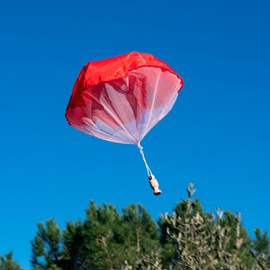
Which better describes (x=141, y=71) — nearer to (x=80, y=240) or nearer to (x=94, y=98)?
(x=94, y=98)

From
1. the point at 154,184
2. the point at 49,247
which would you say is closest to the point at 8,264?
the point at 49,247

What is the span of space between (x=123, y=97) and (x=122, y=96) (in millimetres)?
30

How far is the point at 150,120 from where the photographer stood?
9.33 metres

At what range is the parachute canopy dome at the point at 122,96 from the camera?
8.74 metres

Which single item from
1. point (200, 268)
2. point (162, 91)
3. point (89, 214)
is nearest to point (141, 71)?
point (162, 91)

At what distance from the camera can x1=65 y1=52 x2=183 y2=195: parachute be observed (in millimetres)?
8742

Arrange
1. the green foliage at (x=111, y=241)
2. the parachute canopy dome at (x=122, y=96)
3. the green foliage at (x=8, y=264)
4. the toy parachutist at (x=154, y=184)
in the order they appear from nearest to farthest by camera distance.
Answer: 1. the parachute canopy dome at (x=122, y=96)
2. the toy parachutist at (x=154, y=184)
3. the green foliage at (x=111, y=241)
4. the green foliage at (x=8, y=264)

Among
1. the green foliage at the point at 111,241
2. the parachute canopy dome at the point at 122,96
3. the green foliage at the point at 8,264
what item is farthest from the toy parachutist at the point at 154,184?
the green foliage at the point at 8,264


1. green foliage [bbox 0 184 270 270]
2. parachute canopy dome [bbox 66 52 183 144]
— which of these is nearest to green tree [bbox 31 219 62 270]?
green foliage [bbox 0 184 270 270]

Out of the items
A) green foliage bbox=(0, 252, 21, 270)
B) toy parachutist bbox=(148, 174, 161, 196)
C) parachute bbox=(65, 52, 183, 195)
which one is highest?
green foliage bbox=(0, 252, 21, 270)

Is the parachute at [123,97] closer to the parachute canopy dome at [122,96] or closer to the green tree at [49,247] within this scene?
the parachute canopy dome at [122,96]

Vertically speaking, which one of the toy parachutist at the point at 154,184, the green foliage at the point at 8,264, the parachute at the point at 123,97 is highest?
the green foliage at the point at 8,264

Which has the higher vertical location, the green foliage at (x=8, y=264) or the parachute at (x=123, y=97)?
the green foliage at (x=8, y=264)

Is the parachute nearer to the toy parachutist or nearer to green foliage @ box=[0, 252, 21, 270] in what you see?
the toy parachutist
